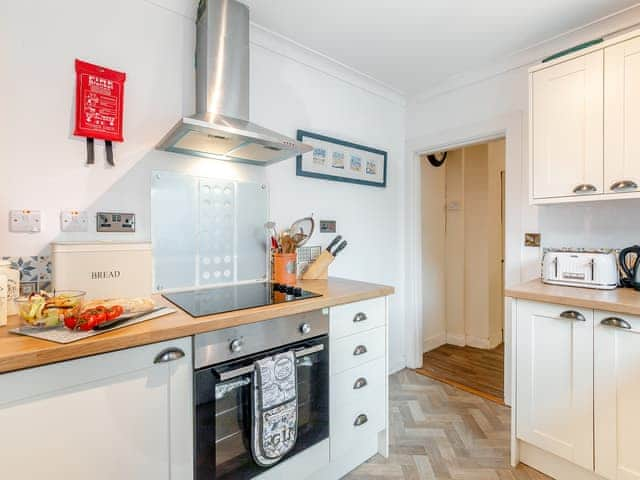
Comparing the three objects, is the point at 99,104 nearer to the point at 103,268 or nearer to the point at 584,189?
the point at 103,268

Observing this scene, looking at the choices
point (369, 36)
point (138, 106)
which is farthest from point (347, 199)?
point (138, 106)

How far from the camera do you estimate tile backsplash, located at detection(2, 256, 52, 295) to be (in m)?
1.29

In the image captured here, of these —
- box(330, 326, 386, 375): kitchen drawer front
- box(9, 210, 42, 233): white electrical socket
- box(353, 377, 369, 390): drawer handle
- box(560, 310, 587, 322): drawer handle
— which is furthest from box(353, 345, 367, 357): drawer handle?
box(9, 210, 42, 233): white electrical socket

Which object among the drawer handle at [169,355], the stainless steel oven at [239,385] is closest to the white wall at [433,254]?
the stainless steel oven at [239,385]

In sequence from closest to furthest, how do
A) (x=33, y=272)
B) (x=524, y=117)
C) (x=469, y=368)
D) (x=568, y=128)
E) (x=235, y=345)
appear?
(x=235, y=345) < (x=33, y=272) < (x=568, y=128) < (x=524, y=117) < (x=469, y=368)

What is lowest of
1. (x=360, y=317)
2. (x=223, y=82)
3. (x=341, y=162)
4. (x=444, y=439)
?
(x=444, y=439)

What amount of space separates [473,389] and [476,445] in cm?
69

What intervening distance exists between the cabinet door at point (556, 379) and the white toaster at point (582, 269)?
1.14 feet

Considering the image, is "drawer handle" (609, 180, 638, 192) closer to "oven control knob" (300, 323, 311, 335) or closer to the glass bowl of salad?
"oven control knob" (300, 323, 311, 335)

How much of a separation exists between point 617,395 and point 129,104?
254 cm

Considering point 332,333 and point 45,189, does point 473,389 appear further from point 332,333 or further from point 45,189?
point 45,189

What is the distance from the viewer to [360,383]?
1677 mm

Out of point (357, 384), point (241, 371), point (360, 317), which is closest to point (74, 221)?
point (241, 371)

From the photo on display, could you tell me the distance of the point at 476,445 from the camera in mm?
1887
